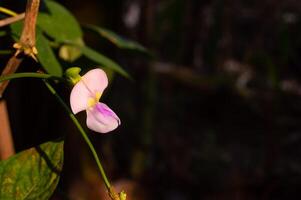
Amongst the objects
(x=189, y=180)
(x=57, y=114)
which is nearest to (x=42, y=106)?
(x=57, y=114)

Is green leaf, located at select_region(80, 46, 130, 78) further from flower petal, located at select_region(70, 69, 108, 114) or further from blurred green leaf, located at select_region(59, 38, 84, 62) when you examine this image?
flower petal, located at select_region(70, 69, 108, 114)

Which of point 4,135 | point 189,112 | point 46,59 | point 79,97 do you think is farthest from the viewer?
point 189,112

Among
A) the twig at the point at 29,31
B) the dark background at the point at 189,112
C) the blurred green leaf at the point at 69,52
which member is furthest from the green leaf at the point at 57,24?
the dark background at the point at 189,112

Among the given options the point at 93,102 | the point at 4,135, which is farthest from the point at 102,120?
the point at 4,135

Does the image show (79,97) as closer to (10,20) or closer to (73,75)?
(73,75)

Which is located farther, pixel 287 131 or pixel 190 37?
pixel 190 37

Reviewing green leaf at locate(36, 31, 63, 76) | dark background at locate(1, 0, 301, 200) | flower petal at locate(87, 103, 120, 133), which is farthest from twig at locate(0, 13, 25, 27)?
dark background at locate(1, 0, 301, 200)

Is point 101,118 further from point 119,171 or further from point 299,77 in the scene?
point 299,77
